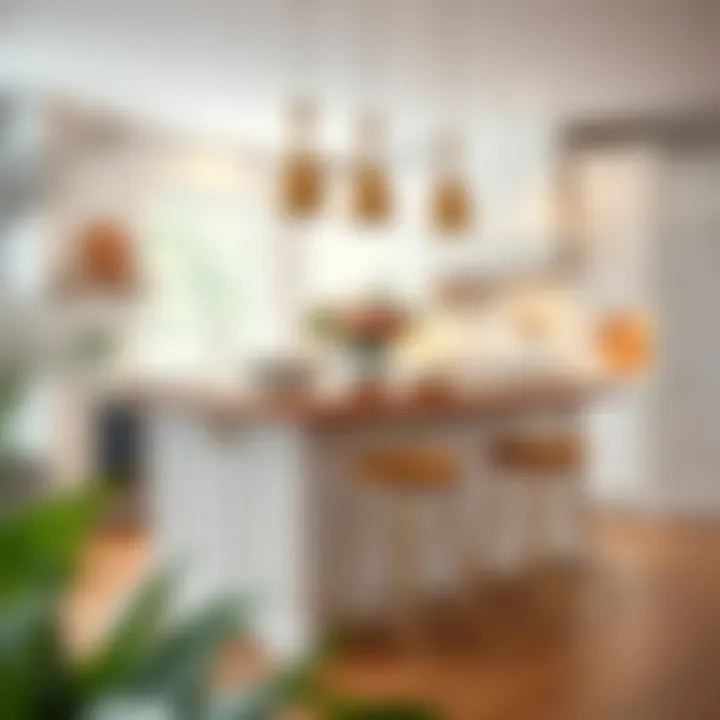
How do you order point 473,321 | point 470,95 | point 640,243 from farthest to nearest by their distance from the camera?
point 473,321 < point 640,243 < point 470,95

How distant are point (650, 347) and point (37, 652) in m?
6.38

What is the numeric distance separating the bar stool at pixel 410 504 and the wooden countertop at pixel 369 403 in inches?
6.3

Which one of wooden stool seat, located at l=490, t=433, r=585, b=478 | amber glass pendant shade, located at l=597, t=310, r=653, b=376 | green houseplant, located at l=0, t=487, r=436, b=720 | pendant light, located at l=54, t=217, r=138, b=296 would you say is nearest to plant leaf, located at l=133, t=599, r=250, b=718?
green houseplant, located at l=0, t=487, r=436, b=720

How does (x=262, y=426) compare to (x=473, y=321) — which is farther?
(x=473, y=321)

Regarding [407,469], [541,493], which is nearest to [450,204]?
[407,469]

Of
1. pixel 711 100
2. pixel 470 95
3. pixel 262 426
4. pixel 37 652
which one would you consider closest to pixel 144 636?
pixel 37 652

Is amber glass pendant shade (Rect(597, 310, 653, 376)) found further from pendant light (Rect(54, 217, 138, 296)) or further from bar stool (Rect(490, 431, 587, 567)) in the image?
pendant light (Rect(54, 217, 138, 296))

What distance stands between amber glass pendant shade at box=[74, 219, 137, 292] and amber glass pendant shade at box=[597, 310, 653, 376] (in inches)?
110

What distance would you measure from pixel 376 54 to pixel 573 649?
2.56 meters

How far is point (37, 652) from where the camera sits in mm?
420

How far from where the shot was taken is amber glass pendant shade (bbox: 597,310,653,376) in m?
6.43

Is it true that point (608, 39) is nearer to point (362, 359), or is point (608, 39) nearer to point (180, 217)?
point (362, 359)

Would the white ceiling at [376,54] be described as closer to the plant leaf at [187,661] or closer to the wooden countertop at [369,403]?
the wooden countertop at [369,403]

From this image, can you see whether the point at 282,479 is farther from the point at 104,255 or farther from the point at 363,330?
the point at 104,255
